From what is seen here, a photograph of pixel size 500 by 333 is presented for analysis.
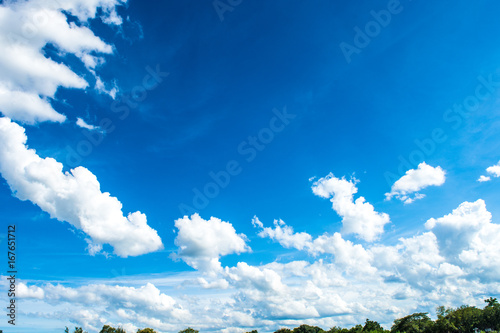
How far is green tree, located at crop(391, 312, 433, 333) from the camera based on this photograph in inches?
4639

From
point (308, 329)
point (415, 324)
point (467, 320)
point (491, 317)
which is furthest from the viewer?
point (308, 329)

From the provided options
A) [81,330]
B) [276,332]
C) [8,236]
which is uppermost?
[8,236]

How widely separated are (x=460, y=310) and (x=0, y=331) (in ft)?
588

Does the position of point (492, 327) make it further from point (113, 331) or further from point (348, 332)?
point (113, 331)

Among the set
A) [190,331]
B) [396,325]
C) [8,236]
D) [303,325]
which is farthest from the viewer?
[303,325]

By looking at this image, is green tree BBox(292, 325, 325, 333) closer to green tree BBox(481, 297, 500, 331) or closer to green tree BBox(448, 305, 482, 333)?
green tree BBox(448, 305, 482, 333)

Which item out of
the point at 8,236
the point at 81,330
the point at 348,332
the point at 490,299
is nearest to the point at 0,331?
the point at 81,330

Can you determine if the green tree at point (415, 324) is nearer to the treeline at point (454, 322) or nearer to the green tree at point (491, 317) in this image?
the treeline at point (454, 322)

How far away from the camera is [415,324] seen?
4737 inches

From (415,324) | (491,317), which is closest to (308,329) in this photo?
(415,324)

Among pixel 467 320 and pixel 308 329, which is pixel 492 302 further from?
pixel 308 329

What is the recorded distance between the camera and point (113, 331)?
121188mm

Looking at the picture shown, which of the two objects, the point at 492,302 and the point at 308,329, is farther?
the point at 308,329

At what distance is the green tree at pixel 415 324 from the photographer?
11782 centimetres
